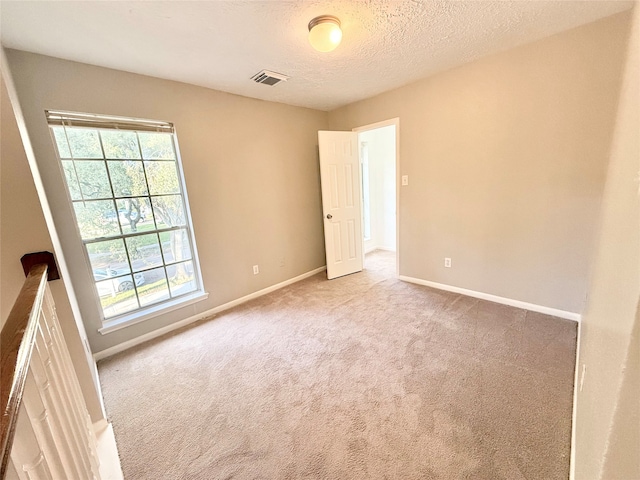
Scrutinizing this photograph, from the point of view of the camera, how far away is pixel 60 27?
160cm

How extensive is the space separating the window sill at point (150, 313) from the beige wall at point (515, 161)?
265 centimetres

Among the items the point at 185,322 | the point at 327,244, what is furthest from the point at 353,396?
the point at 327,244

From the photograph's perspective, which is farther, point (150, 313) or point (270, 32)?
point (150, 313)

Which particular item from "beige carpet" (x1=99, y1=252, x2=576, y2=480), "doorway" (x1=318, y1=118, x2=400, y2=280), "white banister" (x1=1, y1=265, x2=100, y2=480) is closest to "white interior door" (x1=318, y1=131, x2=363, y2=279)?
"doorway" (x1=318, y1=118, x2=400, y2=280)

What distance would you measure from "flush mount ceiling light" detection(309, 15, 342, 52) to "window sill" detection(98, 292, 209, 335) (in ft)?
8.27

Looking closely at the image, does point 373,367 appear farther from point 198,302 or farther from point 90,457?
point 198,302

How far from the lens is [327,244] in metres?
3.63

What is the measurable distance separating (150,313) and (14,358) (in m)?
2.24

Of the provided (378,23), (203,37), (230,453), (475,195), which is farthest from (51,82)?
(475,195)

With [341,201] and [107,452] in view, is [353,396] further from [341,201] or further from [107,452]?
[341,201]

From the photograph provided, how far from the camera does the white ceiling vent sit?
241cm

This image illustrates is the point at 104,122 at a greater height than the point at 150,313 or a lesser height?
greater

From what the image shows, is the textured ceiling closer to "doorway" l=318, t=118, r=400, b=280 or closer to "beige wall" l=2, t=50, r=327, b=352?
"beige wall" l=2, t=50, r=327, b=352

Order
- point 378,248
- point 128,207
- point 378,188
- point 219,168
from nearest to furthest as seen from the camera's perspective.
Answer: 1. point 128,207
2. point 219,168
3. point 378,188
4. point 378,248
